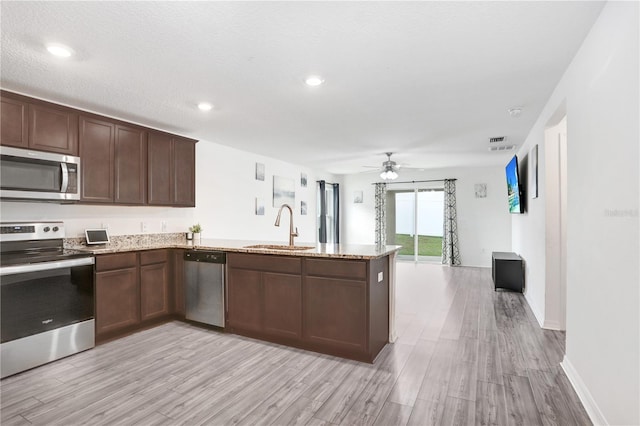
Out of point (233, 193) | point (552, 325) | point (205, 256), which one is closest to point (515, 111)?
point (552, 325)

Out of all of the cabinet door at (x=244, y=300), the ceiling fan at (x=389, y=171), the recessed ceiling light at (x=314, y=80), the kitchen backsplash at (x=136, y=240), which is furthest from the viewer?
the ceiling fan at (x=389, y=171)

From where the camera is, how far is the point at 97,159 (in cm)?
346

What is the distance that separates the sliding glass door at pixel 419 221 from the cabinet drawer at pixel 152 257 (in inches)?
243

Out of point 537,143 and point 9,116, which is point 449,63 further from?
point 9,116

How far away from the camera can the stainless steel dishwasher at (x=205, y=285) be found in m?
3.67

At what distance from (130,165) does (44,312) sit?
1711 millimetres

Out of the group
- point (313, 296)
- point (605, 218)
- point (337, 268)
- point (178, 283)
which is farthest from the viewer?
point (178, 283)

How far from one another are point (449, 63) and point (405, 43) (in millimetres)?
512

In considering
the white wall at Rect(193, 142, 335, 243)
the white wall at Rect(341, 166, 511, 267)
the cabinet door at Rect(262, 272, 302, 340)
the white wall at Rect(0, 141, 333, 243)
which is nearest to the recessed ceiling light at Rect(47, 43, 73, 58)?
the white wall at Rect(0, 141, 333, 243)

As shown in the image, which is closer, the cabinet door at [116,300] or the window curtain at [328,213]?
the cabinet door at [116,300]

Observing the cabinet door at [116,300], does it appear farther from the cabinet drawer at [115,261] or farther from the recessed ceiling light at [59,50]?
the recessed ceiling light at [59,50]

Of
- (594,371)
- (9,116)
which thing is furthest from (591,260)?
(9,116)

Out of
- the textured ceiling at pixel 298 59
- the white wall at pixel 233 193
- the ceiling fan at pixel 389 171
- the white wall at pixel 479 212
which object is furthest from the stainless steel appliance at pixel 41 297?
the white wall at pixel 479 212

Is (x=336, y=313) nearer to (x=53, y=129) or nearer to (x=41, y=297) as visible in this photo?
(x=41, y=297)
